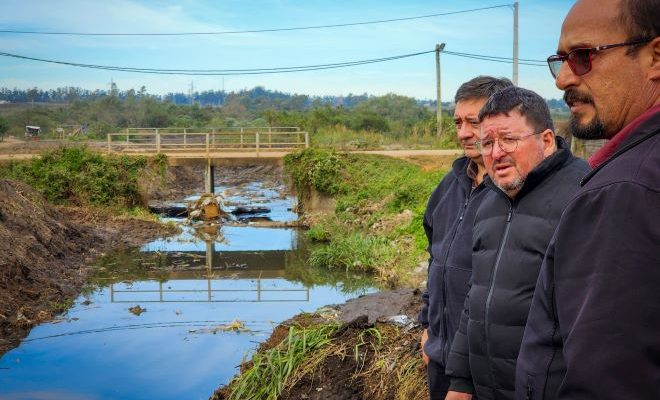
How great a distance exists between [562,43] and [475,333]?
124 centimetres

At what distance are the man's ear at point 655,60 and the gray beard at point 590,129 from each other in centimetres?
13

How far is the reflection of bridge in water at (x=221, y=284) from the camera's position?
11570mm

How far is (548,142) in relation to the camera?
9.14 ft

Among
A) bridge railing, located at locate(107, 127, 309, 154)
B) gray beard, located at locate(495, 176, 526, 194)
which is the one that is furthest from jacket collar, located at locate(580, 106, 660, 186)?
bridge railing, located at locate(107, 127, 309, 154)

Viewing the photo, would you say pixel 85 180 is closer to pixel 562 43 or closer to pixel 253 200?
pixel 253 200

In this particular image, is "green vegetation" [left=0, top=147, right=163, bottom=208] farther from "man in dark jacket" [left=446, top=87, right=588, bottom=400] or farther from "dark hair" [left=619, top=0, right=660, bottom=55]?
"dark hair" [left=619, top=0, right=660, bottom=55]

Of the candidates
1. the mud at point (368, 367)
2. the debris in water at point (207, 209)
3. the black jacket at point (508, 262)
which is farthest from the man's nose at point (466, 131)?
the debris in water at point (207, 209)

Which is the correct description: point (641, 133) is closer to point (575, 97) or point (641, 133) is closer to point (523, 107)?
point (575, 97)

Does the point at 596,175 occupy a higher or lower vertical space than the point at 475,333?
higher

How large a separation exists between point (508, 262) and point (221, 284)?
10.4 meters

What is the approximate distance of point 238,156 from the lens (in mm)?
22266

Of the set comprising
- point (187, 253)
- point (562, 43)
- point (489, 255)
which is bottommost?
point (187, 253)

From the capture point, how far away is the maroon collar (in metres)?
1.43

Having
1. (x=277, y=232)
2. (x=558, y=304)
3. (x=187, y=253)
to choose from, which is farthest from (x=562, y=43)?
(x=277, y=232)
